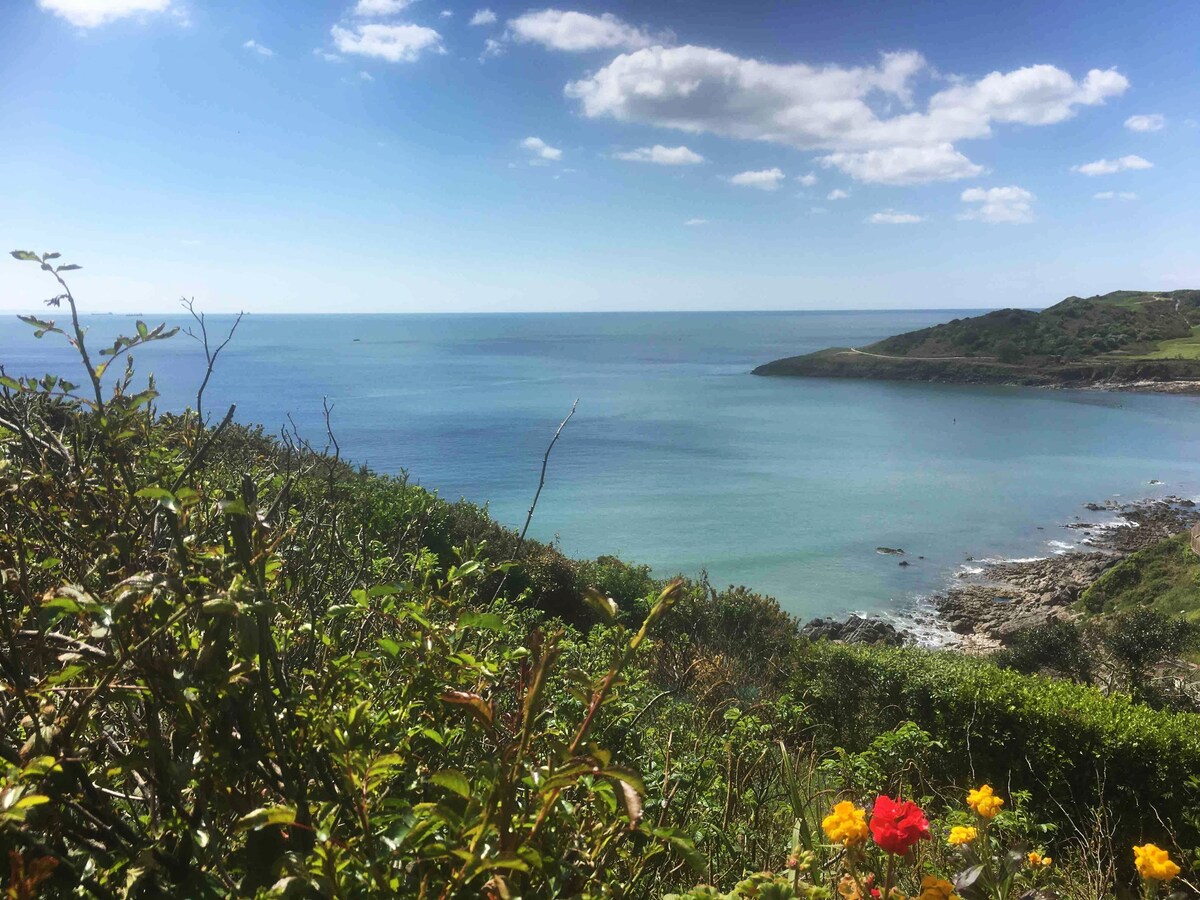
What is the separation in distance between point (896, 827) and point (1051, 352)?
8090 cm

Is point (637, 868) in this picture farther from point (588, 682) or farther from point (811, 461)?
point (811, 461)

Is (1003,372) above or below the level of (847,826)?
above

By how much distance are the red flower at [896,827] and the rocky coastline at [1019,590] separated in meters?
15.8

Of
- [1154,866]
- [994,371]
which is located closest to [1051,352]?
[994,371]

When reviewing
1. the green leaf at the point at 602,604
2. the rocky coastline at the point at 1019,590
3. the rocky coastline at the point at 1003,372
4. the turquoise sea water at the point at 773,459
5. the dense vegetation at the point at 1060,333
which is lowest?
the rocky coastline at the point at 1019,590

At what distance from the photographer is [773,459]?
39188mm

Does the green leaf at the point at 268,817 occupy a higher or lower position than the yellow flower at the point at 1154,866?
higher

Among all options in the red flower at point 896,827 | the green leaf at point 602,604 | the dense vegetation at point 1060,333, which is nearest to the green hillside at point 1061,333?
the dense vegetation at point 1060,333

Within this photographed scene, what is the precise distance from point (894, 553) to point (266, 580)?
83.8ft

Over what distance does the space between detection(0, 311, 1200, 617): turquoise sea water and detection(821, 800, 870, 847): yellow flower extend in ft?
32.2

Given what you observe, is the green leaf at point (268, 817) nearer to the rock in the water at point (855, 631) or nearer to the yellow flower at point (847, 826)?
the yellow flower at point (847, 826)

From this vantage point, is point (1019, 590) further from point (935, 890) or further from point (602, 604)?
point (602, 604)

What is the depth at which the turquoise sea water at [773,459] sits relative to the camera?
80.4ft

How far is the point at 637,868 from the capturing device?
46.6 inches
